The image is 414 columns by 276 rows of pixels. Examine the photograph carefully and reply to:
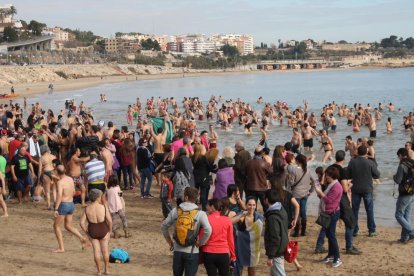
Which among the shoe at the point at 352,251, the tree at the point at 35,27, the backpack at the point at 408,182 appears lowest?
the shoe at the point at 352,251

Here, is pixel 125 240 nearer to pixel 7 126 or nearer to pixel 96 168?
pixel 96 168

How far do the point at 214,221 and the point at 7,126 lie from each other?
14.3 metres

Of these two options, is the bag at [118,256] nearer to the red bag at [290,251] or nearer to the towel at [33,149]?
the red bag at [290,251]

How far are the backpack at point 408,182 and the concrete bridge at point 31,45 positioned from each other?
429ft

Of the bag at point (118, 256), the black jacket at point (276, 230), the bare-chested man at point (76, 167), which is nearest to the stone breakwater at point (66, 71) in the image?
the bare-chested man at point (76, 167)

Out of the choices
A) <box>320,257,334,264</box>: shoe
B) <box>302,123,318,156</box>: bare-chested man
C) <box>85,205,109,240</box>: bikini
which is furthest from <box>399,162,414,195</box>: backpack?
<box>302,123,318,156</box>: bare-chested man

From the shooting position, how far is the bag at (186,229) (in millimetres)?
5961

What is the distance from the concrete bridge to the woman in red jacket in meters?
132

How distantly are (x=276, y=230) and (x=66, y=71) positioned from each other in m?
112

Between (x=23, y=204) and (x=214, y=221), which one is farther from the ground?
(x=214, y=221)

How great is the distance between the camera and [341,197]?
8500 mm

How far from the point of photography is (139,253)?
29.9ft

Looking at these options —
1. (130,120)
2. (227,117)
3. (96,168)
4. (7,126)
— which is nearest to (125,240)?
(96,168)

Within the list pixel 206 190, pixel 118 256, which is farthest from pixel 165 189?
pixel 118 256
